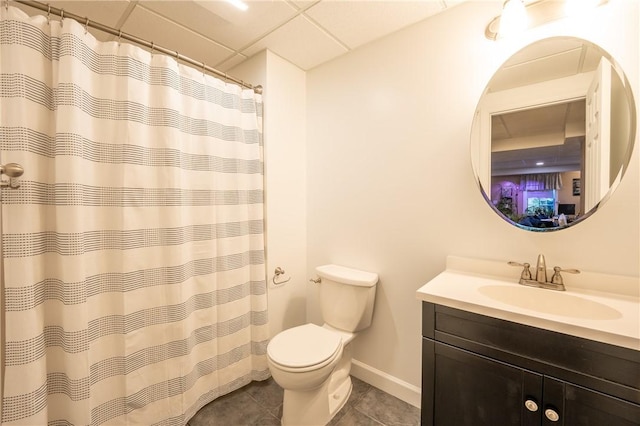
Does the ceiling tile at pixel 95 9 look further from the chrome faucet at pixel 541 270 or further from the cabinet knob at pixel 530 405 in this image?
the cabinet knob at pixel 530 405

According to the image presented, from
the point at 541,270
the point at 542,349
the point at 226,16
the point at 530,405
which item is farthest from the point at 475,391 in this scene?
the point at 226,16

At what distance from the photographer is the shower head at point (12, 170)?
3.17 feet

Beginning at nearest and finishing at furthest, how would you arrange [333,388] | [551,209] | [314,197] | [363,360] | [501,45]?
[551,209] → [501,45] → [333,388] → [363,360] → [314,197]

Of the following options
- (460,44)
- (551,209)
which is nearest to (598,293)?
(551,209)

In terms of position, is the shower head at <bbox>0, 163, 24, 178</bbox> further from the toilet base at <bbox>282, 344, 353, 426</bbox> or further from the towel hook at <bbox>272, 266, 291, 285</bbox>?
the toilet base at <bbox>282, 344, 353, 426</bbox>

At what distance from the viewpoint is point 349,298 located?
164 centimetres

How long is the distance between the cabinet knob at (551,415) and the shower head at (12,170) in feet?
6.76

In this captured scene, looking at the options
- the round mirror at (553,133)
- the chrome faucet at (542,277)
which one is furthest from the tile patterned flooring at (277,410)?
the round mirror at (553,133)

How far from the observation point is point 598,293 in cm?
108

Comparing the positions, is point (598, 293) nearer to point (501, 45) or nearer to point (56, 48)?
point (501, 45)

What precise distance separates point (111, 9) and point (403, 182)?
6.22 feet

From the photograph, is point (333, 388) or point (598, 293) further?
point (333, 388)

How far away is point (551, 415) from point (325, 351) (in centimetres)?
88

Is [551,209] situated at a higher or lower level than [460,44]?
lower
